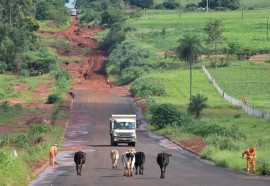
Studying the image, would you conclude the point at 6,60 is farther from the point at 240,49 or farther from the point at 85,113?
the point at 85,113

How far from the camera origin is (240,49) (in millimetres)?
125438

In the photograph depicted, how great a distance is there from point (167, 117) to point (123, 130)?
13.0 metres

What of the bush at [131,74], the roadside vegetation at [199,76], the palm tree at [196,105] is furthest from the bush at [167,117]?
the bush at [131,74]

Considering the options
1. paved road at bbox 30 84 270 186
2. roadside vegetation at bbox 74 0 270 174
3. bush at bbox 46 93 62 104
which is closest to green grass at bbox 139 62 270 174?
roadside vegetation at bbox 74 0 270 174

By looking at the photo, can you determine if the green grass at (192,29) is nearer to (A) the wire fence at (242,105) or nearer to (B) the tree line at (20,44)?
(B) the tree line at (20,44)

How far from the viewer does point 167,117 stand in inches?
2721

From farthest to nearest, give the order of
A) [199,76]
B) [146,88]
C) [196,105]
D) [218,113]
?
[199,76] → [146,88] → [218,113] → [196,105]

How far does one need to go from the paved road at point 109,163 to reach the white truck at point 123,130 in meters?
0.64

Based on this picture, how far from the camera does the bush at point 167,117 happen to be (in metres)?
69.1

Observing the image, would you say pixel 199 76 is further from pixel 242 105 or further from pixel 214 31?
pixel 242 105

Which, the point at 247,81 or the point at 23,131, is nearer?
the point at 23,131

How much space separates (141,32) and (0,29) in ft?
119

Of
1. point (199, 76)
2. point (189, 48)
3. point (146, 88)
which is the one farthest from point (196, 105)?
point (199, 76)

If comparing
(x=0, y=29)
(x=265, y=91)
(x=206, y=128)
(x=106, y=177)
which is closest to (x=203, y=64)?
(x=265, y=91)
